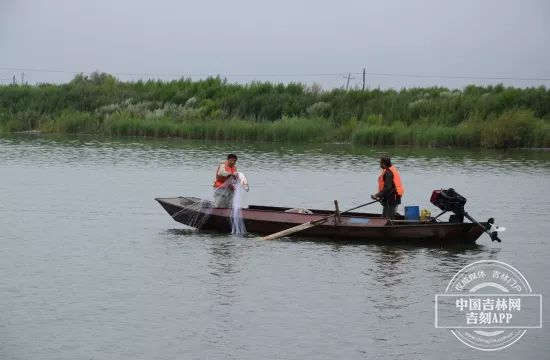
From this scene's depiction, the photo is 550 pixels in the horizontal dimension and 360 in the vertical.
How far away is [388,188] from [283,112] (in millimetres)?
30036

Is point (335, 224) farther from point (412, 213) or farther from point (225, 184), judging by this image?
point (225, 184)

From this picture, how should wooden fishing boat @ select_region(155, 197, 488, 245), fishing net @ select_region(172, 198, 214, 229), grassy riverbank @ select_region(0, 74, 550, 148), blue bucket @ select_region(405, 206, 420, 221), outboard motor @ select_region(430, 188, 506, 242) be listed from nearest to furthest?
1. outboard motor @ select_region(430, 188, 506, 242)
2. wooden fishing boat @ select_region(155, 197, 488, 245)
3. blue bucket @ select_region(405, 206, 420, 221)
4. fishing net @ select_region(172, 198, 214, 229)
5. grassy riverbank @ select_region(0, 74, 550, 148)

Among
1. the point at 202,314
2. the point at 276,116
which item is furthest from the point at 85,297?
the point at 276,116

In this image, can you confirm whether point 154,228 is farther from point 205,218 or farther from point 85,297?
point 85,297

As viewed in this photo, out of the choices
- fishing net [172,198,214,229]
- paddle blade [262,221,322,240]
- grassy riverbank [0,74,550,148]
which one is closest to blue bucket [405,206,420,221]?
paddle blade [262,221,322,240]

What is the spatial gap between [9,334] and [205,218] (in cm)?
730

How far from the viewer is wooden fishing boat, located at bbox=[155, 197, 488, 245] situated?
17922 millimetres

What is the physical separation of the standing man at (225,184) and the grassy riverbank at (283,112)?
23.3 m

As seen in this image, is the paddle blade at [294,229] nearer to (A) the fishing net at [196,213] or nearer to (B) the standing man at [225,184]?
(B) the standing man at [225,184]

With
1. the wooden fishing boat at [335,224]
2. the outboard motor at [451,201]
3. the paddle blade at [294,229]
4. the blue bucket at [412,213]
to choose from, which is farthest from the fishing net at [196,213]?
the outboard motor at [451,201]

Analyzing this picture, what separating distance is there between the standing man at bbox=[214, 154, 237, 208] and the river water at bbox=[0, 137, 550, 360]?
2.31 feet

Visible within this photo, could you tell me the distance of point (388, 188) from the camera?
60.0 ft

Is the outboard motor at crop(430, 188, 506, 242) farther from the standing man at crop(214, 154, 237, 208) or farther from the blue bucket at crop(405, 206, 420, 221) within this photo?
the standing man at crop(214, 154, 237, 208)

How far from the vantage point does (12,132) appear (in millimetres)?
48656
